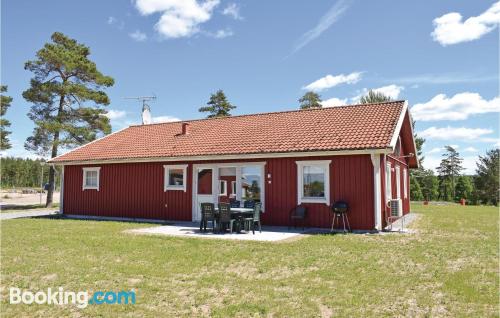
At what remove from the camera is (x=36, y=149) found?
2861 cm

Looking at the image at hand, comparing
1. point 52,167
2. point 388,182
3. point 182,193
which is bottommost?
point 182,193

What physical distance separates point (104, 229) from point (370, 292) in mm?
10319

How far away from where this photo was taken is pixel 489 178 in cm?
5362

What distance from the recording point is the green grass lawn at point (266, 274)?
5.30m

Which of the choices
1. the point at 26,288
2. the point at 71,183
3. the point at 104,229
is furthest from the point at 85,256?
the point at 71,183

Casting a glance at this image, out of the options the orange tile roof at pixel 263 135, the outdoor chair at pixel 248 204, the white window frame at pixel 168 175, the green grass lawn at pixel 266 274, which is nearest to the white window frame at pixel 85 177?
the orange tile roof at pixel 263 135

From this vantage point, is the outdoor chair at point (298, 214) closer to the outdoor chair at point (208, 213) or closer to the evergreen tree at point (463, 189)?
the outdoor chair at point (208, 213)

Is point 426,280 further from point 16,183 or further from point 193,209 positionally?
point 16,183

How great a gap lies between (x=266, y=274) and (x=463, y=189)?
56.4 m

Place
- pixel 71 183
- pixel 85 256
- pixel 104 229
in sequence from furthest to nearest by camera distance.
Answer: pixel 71 183
pixel 104 229
pixel 85 256

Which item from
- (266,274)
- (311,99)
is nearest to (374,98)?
(311,99)

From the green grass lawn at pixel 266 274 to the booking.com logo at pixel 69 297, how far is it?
14 centimetres

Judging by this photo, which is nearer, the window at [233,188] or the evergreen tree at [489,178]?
the window at [233,188]

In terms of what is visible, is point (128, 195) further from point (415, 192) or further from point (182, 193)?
point (415, 192)
